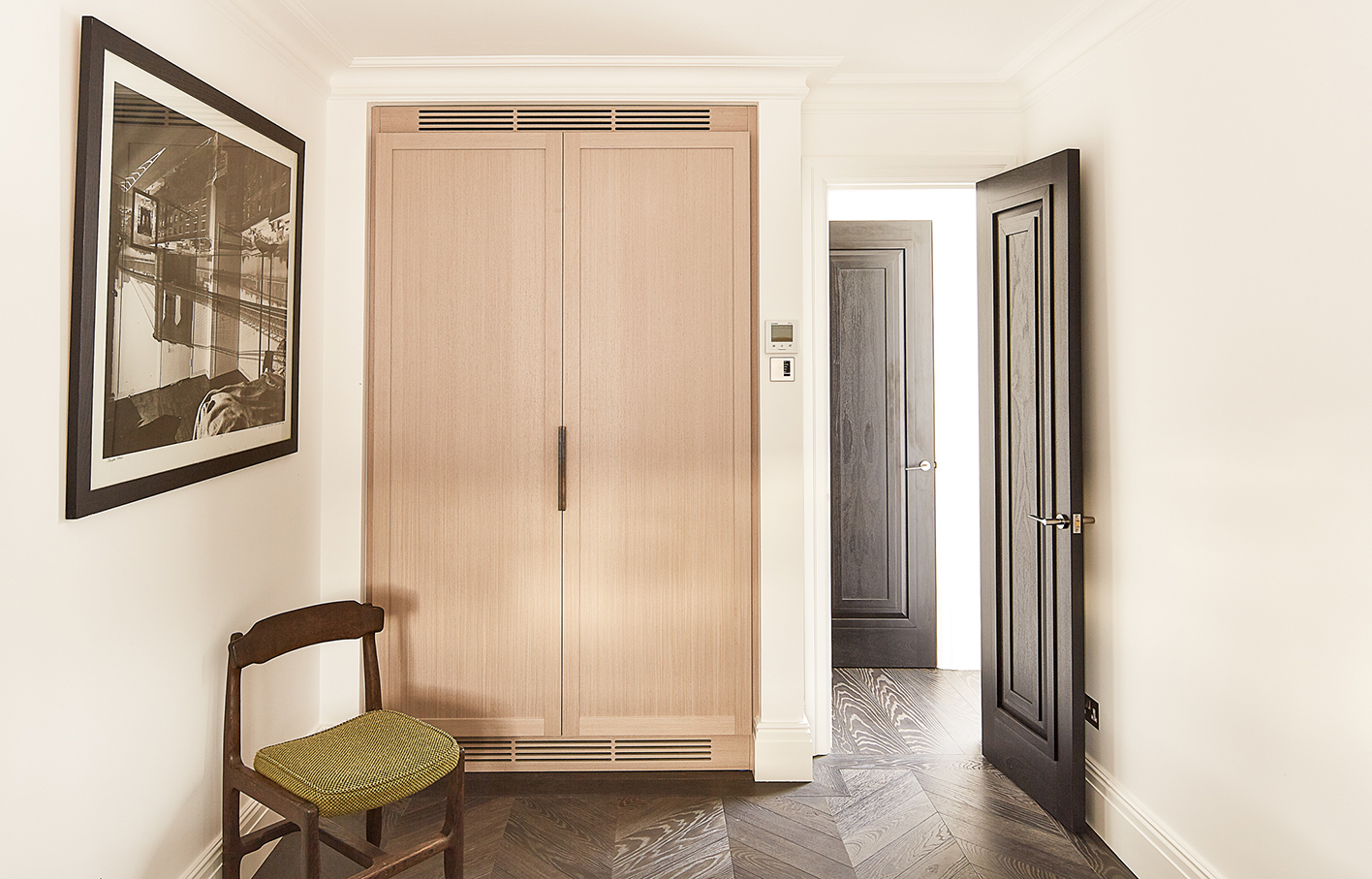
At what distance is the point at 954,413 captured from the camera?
3939 mm

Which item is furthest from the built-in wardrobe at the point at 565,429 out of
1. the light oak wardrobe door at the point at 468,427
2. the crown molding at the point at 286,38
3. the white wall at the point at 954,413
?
the white wall at the point at 954,413

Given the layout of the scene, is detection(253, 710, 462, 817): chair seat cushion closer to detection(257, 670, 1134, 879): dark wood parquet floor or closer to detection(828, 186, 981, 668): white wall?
detection(257, 670, 1134, 879): dark wood parquet floor

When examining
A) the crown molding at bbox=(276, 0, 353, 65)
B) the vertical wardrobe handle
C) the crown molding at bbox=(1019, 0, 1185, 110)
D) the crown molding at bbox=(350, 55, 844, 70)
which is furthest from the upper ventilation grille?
the crown molding at bbox=(1019, 0, 1185, 110)

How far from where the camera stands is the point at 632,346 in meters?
2.81

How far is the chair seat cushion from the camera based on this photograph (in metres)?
1.93

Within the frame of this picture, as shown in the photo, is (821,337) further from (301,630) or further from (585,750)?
(301,630)

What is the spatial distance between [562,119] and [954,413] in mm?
2326

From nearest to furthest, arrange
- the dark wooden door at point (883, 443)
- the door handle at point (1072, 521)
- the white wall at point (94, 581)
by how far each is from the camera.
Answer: the white wall at point (94, 581) < the door handle at point (1072, 521) < the dark wooden door at point (883, 443)

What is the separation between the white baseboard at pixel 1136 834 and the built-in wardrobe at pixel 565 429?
3.73 ft

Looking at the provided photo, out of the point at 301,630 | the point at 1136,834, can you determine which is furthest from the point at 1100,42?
the point at 301,630

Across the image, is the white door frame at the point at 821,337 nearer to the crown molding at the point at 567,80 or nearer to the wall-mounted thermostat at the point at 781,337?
the wall-mounted thermostat at the point at 781,337

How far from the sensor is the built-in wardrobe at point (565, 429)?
110 inches

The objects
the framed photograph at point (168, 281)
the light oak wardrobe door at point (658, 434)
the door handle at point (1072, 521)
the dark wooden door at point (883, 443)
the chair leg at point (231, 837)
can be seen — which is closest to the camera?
the framed photograph at point (168, 281)

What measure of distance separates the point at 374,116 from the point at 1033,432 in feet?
8.33
